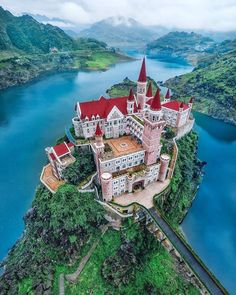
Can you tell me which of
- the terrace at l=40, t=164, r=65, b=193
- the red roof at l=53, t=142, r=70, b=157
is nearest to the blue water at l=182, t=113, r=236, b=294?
the terrace at l=40, t=164, r=65, b=193

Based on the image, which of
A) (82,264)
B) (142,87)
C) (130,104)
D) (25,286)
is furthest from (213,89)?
(25,286)

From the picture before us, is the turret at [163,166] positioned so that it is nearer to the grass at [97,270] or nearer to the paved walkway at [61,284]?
the grass at [97,270]

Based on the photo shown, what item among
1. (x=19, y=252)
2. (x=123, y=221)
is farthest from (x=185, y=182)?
(x=19, y=252)

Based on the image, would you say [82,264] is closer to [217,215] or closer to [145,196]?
[145,196]

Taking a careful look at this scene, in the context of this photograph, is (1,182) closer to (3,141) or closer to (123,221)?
(3,141)

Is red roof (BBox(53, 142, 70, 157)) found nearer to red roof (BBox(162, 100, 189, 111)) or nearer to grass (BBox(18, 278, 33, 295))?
grass (BBox(18, 278, 33, 295))
